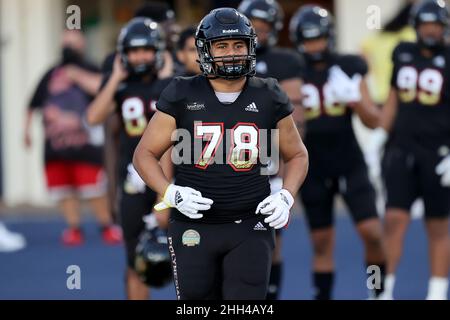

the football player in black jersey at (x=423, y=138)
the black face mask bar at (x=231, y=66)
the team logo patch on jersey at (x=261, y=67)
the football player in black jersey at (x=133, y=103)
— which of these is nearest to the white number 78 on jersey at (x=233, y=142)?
the black face mask bar at (x=231, y=66)

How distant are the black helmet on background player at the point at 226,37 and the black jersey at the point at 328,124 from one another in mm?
2598

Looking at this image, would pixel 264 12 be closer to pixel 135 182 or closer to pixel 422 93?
pixel 422 93

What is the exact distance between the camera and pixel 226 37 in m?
5.56

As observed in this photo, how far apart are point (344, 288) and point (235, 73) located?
145 inches

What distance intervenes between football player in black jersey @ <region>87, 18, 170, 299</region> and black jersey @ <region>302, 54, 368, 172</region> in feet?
4.19

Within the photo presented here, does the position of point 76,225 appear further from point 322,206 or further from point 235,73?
point 235,73

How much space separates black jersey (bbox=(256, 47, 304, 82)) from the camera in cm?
772

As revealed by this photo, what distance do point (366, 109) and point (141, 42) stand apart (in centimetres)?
182

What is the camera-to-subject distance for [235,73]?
5535mm

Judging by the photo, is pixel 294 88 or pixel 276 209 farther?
pixel 294 88

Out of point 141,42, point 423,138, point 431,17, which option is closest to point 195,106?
point 141,42

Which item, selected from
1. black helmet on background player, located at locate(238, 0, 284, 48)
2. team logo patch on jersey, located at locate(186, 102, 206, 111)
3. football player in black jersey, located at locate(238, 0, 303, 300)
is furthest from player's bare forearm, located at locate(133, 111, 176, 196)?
black helmet on background player, located at locate(238, 0, 284, 48)

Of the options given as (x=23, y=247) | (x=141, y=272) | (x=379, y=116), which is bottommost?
(x=23, y=247)
